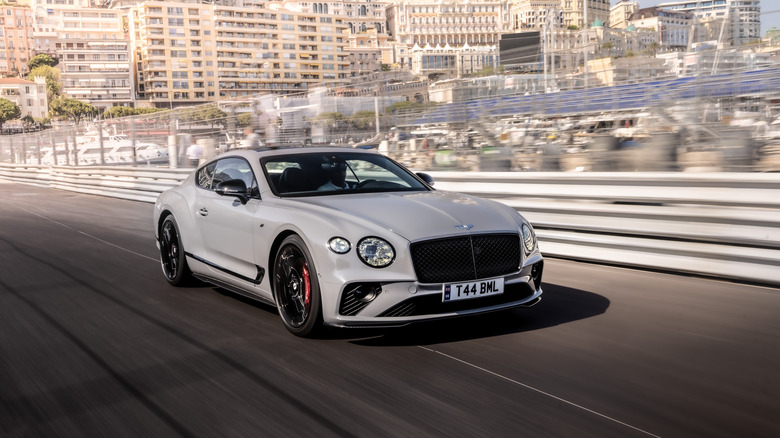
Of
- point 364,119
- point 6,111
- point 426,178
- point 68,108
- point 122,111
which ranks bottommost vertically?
point 426,178

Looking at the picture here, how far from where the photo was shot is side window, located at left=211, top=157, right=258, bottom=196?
250 inches

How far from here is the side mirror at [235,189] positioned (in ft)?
20.0

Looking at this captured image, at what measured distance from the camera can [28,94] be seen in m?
172

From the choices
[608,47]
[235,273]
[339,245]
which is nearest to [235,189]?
[235,273]

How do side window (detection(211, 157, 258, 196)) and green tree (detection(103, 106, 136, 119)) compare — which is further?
green tree (detection(103, 106, 136, 119))

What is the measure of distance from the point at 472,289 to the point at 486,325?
0.67m

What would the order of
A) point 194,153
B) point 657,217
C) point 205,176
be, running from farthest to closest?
point 194,153 < point 657,217 < point 205,176

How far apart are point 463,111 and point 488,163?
141cm

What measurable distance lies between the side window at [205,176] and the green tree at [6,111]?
16879cm

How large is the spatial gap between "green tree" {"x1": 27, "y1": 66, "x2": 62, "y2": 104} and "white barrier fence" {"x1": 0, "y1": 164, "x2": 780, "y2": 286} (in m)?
184

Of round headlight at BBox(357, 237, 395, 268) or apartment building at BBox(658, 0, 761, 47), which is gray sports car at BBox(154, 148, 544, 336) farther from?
apartment building at BBox(658, 0, 761, 47)

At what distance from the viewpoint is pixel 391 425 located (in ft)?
12.1

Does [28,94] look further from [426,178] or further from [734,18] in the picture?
[426,178]

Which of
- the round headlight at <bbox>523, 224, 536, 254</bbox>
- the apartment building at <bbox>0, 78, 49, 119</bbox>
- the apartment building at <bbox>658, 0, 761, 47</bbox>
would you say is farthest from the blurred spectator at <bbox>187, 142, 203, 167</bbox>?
the apartment building at <bbox>0, 78, 49, 119</bbox>
